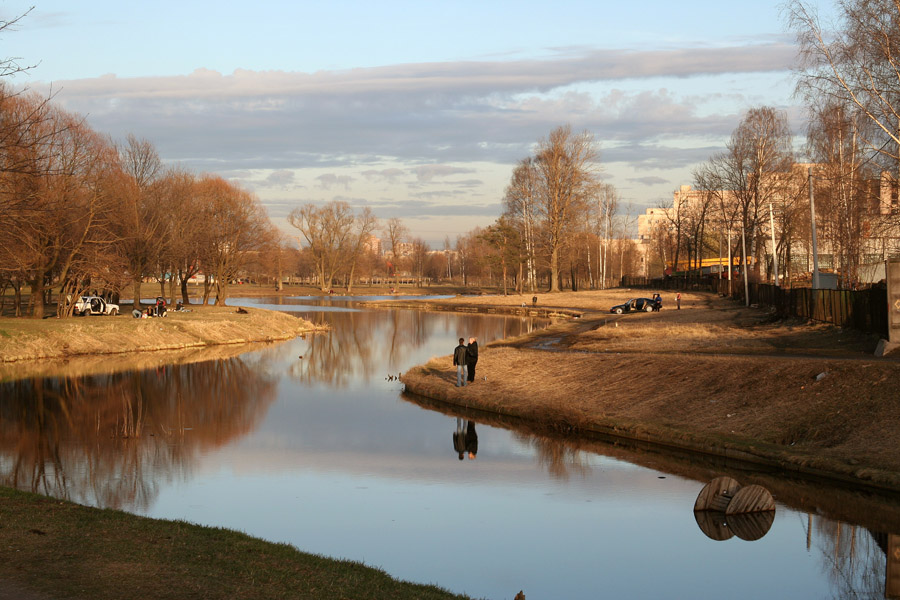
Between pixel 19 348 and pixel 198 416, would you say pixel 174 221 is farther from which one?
pixel 198 416

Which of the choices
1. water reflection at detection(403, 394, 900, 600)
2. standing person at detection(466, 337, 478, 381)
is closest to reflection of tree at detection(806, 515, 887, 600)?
water reflection at detection(403, 394, 900, 600)

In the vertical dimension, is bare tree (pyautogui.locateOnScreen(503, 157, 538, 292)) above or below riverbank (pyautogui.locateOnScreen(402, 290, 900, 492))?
above

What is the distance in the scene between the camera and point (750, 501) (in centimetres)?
1537

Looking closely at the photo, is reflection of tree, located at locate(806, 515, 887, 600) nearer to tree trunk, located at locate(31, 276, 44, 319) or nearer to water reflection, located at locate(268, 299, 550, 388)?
water reflection, located at locate(268, 299, 550, 388)

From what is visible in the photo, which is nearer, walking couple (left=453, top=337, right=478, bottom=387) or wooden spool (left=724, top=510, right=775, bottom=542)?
→ wooden spool (left=724, top=510, right=775, bottom=542)

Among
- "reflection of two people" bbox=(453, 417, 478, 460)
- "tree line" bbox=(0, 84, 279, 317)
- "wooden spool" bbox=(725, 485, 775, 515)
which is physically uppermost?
"tree line" bbox=(0, 84, 279, 317)

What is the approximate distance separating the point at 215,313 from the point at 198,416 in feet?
Answer: 125

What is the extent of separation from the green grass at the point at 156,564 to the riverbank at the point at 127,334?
104ft

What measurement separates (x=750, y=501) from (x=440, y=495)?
6.21m

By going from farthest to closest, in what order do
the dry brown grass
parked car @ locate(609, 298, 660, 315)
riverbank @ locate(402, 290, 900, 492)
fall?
1. parked car @ locate(609, 298, 660, 315)
2. the dry brown grass
3. riverbank @ locate(402, 290, 900, 492)

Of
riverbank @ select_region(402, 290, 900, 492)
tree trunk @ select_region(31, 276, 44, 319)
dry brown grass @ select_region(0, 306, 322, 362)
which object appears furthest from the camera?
tree trunk @ select_region(31, 276, 44, 319)

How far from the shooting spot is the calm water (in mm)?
12883

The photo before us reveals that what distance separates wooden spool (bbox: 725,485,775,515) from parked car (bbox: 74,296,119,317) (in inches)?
2030

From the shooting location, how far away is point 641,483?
60.3 ft
